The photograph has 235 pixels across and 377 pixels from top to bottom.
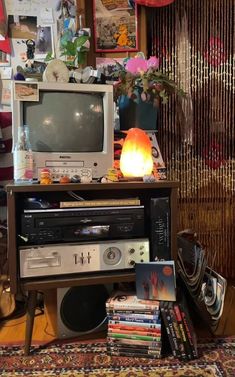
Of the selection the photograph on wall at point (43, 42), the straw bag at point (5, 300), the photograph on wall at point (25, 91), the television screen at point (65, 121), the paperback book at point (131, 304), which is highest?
the photograph on wall at point (43, 42)

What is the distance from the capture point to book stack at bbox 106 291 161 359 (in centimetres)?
122

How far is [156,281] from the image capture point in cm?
125

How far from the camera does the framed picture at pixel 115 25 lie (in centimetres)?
182

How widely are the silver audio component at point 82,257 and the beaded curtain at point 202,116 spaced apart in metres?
0.79

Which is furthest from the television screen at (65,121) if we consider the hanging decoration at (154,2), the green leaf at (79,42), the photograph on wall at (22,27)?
the hanging decoration at (154,2)

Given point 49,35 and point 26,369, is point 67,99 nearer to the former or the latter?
point 49,35

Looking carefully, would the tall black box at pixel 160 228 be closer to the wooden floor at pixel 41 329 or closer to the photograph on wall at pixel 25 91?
the wooden floor at pixel 41 329

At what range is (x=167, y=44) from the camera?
74.2 inches

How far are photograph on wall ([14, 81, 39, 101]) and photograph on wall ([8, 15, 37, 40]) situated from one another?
2.10 feet

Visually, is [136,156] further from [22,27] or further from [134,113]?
[22,27]

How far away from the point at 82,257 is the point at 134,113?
77 centimetres

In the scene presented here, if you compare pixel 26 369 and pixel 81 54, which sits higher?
pixel 81 54

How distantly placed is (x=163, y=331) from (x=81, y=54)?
134 centimetres

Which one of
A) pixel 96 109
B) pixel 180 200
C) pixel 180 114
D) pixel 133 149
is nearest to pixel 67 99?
pixel 96 109
